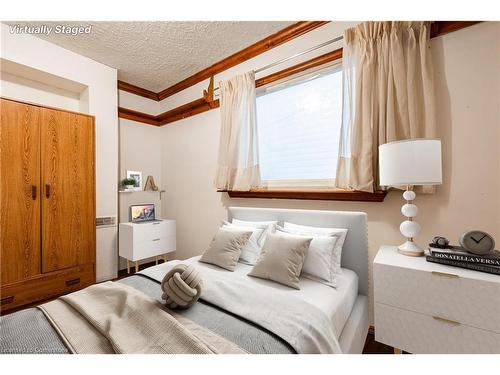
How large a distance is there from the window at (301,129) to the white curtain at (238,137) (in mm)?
145

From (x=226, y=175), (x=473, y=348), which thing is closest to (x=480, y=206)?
(x=473, y=348)

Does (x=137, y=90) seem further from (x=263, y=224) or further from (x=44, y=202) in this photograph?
(x=263, y=224)

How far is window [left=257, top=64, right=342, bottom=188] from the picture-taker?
6.95ft

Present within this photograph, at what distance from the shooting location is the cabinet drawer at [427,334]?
116 cm

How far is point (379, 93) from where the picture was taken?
1720 mm

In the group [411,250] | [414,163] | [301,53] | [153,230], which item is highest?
[301,53]

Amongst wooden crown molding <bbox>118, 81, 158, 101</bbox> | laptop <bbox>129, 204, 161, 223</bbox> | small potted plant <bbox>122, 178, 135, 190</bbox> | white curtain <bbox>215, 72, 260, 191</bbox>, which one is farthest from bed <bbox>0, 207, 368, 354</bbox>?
wooden crown molding <bbox>118, 81, 158, 101</bbox>

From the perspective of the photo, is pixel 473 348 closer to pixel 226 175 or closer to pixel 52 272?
pixel 226 175

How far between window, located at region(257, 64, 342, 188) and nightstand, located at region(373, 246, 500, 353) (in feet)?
3.10

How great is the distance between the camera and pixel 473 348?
1173 millimetres

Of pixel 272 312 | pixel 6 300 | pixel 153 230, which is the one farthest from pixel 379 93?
Answer: pixel 6 300

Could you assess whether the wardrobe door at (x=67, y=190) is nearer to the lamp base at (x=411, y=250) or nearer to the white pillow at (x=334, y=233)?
the white pillow at (x=334, y=233)

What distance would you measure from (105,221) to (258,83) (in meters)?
2.49
